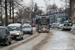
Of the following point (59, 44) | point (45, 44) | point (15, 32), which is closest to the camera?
point (59, 44)

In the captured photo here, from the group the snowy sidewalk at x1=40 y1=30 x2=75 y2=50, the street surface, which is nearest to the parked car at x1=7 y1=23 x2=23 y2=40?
the street surface

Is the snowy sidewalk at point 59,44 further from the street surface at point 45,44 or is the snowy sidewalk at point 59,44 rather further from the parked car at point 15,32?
the parked car at point 15,32

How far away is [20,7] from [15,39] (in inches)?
519

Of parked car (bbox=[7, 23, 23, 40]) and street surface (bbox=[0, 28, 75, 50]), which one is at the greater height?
parked car (bbox=[7, 23, 23, 40])

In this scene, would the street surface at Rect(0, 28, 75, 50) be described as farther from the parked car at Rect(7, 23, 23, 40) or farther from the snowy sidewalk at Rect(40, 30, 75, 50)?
the parked car at Rect(7, 23, 23, 40)

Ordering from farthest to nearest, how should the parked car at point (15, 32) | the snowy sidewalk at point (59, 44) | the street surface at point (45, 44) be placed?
the parked car at point (15, 32) < the street surface at point (45, 44) < the snowy sidewalk at point (59, 44)

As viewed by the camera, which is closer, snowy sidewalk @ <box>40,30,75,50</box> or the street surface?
snowy sidewalk @ <box>40,30,75,50</box>

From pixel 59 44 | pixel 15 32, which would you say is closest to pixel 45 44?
pixel 59 44

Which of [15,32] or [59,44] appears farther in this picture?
[15,32]

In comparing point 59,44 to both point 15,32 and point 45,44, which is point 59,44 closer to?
point 45,44

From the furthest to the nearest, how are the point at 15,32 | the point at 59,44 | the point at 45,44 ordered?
the point at 15,32 < the point at 45,44 < the point at 59,44

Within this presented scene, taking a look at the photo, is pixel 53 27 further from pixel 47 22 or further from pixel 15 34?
pixel 15 34

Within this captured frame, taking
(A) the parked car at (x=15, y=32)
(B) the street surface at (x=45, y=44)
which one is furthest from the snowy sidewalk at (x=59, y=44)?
(A) the parked car at (x=15, y=32)

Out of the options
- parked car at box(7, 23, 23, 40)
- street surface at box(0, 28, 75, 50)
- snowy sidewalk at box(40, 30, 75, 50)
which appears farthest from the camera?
parked car at box(7, 23, 23, 40)
